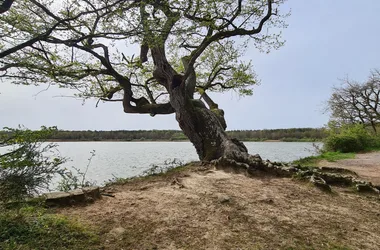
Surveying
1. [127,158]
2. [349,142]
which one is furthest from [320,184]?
[349,142]

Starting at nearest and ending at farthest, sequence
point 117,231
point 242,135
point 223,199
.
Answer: point 117,231 < point 223,199 < point 242,135

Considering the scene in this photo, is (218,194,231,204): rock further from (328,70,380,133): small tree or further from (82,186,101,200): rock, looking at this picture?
(328,70,380,133): small tree

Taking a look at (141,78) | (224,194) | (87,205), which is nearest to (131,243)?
(87,205)

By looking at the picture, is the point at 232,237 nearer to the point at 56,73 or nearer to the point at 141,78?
the point at 56,73

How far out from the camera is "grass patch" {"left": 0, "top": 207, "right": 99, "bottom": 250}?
2680 mm

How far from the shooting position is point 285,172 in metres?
6.46

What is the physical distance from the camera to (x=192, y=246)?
9.60 feet

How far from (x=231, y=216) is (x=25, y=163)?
2537mm

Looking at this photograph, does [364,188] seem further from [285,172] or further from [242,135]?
[242,135]

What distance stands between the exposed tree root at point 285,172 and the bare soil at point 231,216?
30cm

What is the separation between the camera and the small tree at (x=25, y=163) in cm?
274

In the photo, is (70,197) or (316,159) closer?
(70,197)

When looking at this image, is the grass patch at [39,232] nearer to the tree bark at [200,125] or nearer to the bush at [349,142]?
the tree bark at [200,125]

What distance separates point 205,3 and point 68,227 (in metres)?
6.01
